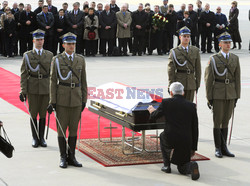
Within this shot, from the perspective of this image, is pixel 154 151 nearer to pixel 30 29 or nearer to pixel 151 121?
pixel 151 121

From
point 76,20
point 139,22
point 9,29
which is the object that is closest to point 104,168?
point 76,20

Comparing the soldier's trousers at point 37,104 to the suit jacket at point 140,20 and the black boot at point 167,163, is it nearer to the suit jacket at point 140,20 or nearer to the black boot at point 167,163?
the black boot at point 167,163

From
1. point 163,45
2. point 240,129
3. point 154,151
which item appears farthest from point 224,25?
point 154,151

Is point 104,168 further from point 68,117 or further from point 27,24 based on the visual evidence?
point 27,24

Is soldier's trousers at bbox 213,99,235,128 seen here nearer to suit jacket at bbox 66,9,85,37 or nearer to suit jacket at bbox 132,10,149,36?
suit jacket at bbox 66,9,85,37

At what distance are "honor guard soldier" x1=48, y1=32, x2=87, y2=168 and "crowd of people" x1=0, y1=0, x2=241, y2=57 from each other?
13230 millimetres

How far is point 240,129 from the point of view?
10.6m

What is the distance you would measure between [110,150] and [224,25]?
52.6 feet

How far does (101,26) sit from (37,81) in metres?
13.1

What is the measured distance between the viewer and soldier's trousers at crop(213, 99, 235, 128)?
8.87m

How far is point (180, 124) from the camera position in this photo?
765cm

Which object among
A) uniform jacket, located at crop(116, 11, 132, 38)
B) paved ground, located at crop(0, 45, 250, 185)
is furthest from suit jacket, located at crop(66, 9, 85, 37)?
paved ground, located at crop(0, 45, 250, 185)

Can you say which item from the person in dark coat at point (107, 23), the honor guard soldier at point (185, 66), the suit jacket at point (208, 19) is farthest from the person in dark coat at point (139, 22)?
the honor guard soldier at point (185, 66)

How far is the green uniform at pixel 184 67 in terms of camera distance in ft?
31.6
